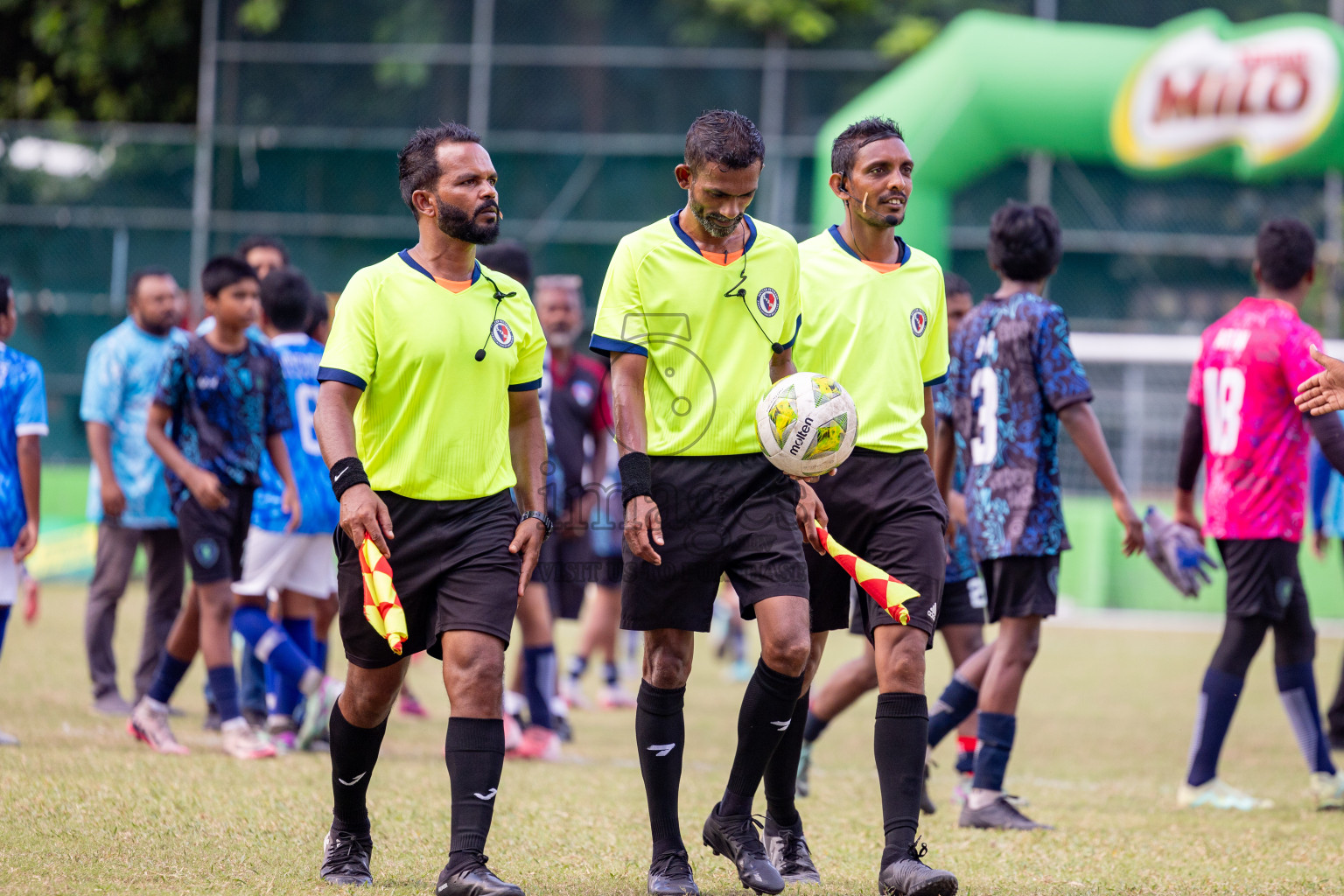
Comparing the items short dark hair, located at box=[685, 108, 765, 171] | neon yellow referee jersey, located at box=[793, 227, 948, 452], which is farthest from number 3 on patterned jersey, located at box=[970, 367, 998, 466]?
short dark hair, located at box=[685, 108, 765, 171]

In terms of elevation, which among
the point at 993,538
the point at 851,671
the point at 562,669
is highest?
the point at 993,538

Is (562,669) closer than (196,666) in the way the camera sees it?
No

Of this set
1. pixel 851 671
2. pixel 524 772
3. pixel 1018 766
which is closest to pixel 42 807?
pixel 524 772

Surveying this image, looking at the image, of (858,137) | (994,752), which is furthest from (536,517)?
(994,752)

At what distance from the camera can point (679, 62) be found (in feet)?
71.0

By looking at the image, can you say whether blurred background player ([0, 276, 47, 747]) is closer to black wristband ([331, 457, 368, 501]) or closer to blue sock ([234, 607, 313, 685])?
blue sock ([234, 607, 313, 685])

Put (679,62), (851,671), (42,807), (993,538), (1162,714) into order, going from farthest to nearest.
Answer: (679,62)
(1162,714)
(851,671)
(993,538)
(42,807)

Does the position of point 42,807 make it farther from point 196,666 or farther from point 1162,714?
point 1162,714

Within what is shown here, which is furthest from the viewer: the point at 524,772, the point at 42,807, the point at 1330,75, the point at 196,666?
the point at 1330,75

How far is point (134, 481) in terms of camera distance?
8742 mm

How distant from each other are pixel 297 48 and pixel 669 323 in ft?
63.6

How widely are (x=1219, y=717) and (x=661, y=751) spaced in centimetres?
316

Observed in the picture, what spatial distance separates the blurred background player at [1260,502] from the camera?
6.50 metres

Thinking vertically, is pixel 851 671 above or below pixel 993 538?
below
